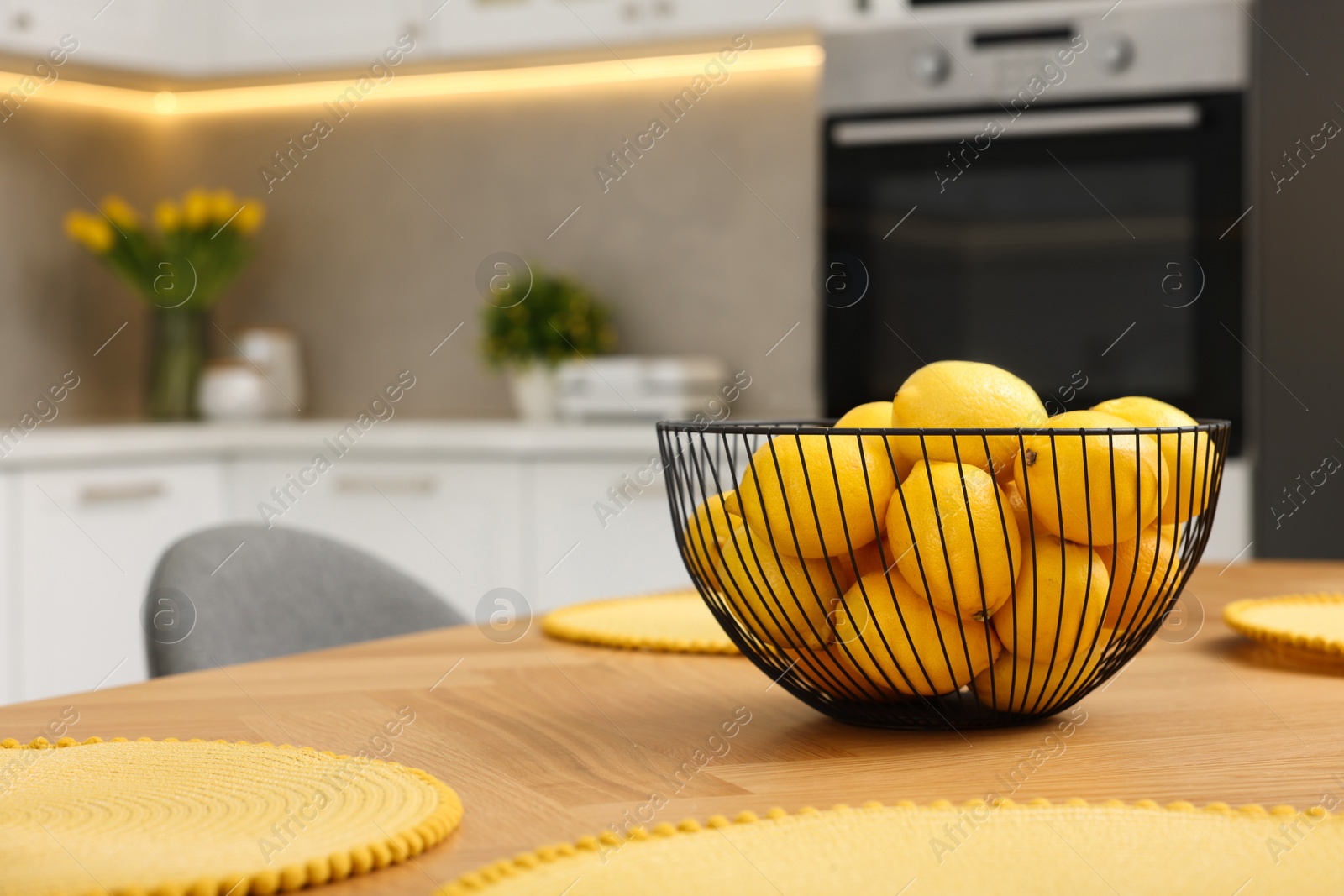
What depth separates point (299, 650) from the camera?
4.01 ft

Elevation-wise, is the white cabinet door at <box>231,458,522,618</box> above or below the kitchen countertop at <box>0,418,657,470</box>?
below

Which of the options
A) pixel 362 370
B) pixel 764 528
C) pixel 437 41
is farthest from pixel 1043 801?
pixel 362 370

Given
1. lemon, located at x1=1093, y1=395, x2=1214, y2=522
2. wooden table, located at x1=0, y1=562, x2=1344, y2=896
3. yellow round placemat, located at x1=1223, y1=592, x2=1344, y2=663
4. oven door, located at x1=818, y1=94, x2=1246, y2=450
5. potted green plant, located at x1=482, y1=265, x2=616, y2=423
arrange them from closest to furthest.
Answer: wooden table, located at x1=0, y1=562, x2=1344, y2=896 → lemon, located at x1=1093, y1=395, x2=1214, y2=522 → yellow round placemat, located at x1=1223, y1=592, x2=1344, y2=663 → oven door, located at x1=818, y1=94, x2=1246, y2=450 → potted green plant, located at x1=482, y1=265, x2=616, y2=423

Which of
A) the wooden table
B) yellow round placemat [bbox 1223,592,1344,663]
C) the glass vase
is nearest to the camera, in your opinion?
the wooden table

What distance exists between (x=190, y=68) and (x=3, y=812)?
292 cm

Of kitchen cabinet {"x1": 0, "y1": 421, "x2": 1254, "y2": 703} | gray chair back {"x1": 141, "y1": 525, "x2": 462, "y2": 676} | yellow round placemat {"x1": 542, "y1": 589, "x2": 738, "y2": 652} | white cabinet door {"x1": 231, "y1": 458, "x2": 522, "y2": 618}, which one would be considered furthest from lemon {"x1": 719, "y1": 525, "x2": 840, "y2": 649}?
white cabinet door {"x1": 231, "y1": 458, "x2": 522, "y2": 618}

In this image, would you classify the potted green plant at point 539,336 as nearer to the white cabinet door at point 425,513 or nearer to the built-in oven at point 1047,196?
the white cabinet door at point 425,513

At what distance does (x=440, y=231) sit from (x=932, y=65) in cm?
127

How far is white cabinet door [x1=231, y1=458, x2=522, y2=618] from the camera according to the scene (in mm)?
2686

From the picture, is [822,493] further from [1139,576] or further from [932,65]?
[932,65]

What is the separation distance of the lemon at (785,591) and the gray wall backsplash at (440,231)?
229 centimetres

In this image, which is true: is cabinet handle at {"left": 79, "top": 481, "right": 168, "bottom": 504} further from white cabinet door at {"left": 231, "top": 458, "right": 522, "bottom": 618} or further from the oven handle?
the oven handle

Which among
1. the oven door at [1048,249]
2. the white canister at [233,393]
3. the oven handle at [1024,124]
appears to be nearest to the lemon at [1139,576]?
the oven door at [1048,249]

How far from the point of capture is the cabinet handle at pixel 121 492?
2592 mm
